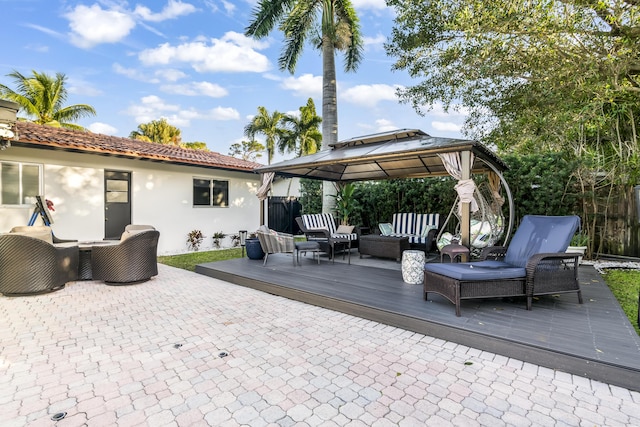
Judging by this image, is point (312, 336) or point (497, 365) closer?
point (497, 365)

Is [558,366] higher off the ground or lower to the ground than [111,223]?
lower

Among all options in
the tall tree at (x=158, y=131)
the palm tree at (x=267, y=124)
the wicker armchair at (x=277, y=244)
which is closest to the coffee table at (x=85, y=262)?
the wicker armchair at (x=277, y=244)

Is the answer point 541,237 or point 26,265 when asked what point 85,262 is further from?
point 541,237

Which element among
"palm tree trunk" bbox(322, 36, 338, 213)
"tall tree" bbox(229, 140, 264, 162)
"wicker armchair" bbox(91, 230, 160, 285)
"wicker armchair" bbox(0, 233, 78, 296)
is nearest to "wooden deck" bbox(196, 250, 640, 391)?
"wicker armchair" bbox(91, 230, 160, 285)

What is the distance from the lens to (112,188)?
28.6 ft

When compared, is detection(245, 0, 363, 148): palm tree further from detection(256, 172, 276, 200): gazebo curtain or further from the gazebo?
detection(256, 172, 276, 200): gazebo curtain

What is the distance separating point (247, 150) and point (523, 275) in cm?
3244

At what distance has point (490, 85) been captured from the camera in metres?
8.52

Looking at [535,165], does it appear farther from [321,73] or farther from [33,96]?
[33,96]

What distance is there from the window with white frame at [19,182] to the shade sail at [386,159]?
5.37m

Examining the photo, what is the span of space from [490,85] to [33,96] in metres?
20.5

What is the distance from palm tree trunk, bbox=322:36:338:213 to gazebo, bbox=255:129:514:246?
83 centimetres

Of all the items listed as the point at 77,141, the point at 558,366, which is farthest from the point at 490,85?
the point at 77,141

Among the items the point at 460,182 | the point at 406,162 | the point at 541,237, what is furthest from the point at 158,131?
the point at 541,237
